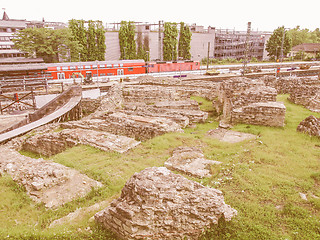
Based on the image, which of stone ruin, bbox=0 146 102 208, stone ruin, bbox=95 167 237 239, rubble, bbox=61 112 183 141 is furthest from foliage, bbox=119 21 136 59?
stone ruin, bbox=95 167 237 239

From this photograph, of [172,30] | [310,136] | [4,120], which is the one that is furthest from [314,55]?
[4,120]

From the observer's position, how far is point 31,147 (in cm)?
1252

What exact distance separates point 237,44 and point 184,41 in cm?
2252

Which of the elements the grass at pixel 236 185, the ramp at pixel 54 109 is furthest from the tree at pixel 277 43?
the grass at pixel 236 185

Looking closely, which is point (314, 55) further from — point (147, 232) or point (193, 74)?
point (147, 232)

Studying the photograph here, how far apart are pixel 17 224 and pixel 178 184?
13.3 ft

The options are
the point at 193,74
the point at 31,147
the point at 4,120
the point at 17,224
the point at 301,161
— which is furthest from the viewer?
the point at 193,74

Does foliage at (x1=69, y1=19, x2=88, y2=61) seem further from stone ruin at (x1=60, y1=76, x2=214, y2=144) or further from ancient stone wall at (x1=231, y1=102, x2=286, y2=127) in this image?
ancient stone wall at (x1=231, y1=102, x2=286, y2=127)

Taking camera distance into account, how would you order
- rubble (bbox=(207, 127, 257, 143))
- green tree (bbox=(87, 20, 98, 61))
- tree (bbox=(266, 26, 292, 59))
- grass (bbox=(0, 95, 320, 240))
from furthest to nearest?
1. tree (bbox=(266, 26, 292, 59))
2. green tree (bbox=(87, 20, 98, 61))
3. rubble (bbox=(207, 127, 257, 143))
4. grass (bbox=(0, 95, 320, 240))

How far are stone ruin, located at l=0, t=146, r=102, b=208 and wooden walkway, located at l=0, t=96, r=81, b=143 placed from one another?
6503 millimetres

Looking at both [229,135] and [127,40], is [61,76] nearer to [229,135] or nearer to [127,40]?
[127,40]

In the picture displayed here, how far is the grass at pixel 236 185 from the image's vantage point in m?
4.86

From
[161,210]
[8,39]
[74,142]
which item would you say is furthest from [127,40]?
[161,210]

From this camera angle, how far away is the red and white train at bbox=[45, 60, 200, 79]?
114 feet
